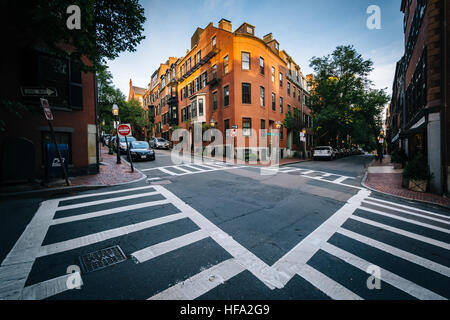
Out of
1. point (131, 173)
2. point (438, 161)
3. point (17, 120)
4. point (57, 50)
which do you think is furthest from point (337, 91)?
point (17, 120)

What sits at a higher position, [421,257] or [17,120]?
[17,120]

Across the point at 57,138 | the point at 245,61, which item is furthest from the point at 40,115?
the point at 245,61

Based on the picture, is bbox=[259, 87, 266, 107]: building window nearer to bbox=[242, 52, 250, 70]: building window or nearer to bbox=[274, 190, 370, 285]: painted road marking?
bbox=[242, 52, 250, 70]: building window

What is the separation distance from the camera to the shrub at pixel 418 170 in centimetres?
804

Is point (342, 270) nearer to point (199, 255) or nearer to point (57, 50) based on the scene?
point (199, 255)

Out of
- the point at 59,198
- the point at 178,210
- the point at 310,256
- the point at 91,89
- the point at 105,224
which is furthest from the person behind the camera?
the point at 91,89

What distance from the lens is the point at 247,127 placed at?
2172 cm

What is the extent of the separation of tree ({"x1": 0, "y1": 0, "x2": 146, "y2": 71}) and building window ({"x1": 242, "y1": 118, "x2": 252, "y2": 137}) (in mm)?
14182

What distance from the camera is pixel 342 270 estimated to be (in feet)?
9.14

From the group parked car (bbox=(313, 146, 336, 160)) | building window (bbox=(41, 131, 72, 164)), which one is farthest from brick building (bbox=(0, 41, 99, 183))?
parked car (bbox=(313, 146, 336, 160))

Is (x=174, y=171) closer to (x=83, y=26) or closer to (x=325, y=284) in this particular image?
(x=83, y=26)

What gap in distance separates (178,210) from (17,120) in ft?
28.6

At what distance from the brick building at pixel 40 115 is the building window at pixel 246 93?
14907mm

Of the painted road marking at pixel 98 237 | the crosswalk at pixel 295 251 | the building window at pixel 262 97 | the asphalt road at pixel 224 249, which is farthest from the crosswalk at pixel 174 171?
the building window at pixel 262 97
